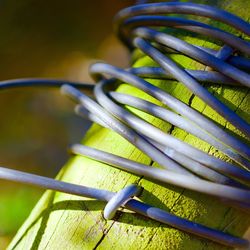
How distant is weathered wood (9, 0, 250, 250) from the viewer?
491mm

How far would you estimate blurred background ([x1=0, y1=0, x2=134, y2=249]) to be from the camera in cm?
144

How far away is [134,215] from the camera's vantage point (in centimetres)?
49

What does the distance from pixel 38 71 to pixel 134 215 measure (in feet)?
3.85

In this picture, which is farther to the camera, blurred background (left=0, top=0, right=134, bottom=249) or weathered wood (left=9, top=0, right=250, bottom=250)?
blurred background (left=0, top=0, right=134, bottom=249)

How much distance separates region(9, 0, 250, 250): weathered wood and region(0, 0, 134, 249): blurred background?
76 cm

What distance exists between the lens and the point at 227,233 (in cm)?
49

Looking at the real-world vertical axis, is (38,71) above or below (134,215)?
below

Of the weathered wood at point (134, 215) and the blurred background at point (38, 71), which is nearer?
the weathered wood at point (134, 215)

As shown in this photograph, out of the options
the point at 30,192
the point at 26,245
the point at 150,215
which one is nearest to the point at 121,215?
the point at 150,215

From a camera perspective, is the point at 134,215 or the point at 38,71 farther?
the point at 38,71

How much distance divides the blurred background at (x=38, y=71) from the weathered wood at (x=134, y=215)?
2.50 feet

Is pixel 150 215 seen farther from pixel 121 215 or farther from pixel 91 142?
pixel 91 142

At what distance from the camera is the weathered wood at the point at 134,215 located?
491mm

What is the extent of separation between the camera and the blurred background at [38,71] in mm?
1442
